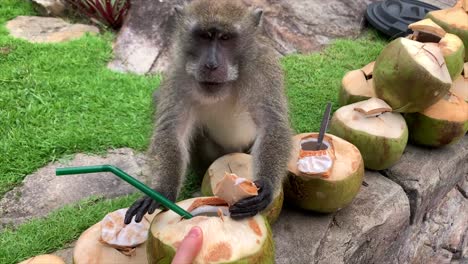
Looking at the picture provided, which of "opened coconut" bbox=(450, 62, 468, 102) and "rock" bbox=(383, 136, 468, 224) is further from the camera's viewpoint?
"opened coconut" bbox=(450, 62, 468, 102)

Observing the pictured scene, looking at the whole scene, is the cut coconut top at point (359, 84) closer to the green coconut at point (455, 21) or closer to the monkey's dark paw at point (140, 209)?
the green coconut at point (455, 21)

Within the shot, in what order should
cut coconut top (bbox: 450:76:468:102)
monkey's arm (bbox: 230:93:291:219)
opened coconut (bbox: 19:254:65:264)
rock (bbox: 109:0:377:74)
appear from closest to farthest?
opened coconut (bbox: 19:254:65:264) → monkey's arm (bbox: 230:93:291:219) → cut coconut top (bbox: 450:76:468:102) → rock (bbox: 109:0:377:74)

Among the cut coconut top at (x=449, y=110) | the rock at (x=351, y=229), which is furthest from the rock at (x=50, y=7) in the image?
the cut coconut top at (x=449, y=110)

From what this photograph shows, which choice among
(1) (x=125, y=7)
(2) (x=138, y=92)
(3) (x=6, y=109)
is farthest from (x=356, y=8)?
(3) (x=6, y=109)

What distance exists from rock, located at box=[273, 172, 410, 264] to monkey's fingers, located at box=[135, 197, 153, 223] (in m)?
0.76

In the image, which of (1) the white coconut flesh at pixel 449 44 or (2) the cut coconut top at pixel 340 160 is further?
(1) the white coconut flesh at pixel 449 44

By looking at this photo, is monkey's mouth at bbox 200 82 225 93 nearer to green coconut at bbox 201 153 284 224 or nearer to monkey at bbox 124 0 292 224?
monkey at bbox 124 0 292 224

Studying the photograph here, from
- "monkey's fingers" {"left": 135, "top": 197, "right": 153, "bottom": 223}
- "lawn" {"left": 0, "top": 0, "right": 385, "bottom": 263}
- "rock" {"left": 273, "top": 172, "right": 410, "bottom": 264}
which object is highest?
"monkey's fingers" {"left": 135, "top": 197, "right": 153, "bottom": 223}

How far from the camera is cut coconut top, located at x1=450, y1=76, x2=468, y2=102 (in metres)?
3.85

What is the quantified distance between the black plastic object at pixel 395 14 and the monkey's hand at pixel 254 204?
157 inches

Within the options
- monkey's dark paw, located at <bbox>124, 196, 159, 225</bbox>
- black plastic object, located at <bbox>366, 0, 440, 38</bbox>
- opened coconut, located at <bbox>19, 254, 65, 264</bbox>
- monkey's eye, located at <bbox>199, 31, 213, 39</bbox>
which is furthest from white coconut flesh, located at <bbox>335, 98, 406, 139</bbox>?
black plastic object, located at <bbox>366, 0, 440, 38</bbox>

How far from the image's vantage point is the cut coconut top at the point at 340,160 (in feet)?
8.80

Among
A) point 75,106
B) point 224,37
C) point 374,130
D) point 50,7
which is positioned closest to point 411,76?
point 374,130

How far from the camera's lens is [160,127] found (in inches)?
118
